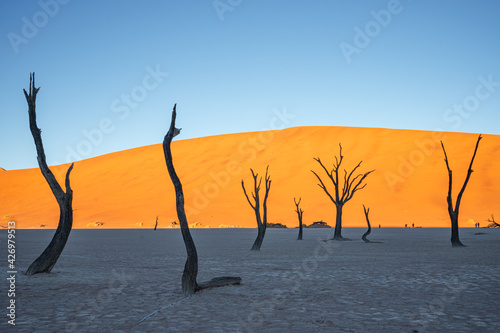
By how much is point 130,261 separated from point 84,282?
556cm

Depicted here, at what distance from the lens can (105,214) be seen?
70188 millimetres

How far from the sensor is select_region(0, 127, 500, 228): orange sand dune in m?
62.1

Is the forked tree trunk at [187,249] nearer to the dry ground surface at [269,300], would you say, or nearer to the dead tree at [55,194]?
the dry ground surface at [269,300]

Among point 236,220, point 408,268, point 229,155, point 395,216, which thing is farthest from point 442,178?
point 408,268

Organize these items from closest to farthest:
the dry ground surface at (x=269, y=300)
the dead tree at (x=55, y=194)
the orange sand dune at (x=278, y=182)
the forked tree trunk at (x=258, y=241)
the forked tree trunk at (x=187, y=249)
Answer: the dry ground surface at (x=269, y=300), the forked tree trunk at (x=187, y=249), the dead tree at (x=55, y=194), the forked tree trunk at (x=258, y=241), the orange sand dune at (x=278, y=182)

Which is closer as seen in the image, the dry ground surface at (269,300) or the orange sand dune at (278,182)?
the dry ground surface at (269,300)

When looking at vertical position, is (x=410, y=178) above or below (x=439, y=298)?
above

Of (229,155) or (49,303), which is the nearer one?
(49,303)

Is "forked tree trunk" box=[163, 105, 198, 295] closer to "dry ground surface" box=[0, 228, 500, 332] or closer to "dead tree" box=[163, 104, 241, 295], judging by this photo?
"dead tree" box=[163, 104, 241, 295]

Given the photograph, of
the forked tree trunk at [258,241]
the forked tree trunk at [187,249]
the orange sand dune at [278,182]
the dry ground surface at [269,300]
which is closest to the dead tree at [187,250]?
the forked tree trunk at [187,249]

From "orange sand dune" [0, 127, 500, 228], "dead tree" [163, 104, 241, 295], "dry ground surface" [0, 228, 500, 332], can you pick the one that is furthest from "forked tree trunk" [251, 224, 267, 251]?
"orange sand dune" [0, 127, 500, 228]

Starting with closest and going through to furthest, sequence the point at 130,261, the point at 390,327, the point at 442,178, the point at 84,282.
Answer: the point at 390,327 < the point at 84,282 < the point at 130,261 < the point at 442,178

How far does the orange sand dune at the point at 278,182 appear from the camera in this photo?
6212cm

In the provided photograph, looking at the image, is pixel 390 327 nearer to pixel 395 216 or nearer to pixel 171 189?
pixel 395 216
